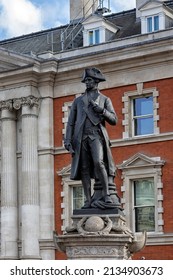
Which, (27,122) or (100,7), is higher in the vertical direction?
(100,7)

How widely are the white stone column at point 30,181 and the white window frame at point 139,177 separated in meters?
4.36

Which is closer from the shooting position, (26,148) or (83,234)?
(83,234)

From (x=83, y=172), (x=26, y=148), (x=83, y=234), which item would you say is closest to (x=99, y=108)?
(x=83, y=172)

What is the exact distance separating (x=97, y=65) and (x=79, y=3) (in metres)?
9.43

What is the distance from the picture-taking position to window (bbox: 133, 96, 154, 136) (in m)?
35.9

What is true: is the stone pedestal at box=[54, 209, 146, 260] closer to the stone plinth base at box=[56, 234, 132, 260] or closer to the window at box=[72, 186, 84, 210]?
the stone plinth base at box=[56, 234, 132, 260]

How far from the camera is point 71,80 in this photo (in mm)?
38312

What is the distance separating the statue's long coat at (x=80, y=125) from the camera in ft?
50.4

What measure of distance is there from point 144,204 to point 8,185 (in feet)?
22.5

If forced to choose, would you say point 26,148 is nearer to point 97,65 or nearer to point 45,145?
point 45,145

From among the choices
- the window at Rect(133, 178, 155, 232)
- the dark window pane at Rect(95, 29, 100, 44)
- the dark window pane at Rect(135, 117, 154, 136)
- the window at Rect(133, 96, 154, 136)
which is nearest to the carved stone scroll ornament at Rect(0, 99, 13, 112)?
the dark window pane at Rect(95, 29, 100, 44)

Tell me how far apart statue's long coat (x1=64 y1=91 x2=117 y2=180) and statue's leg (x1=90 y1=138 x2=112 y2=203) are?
222mm

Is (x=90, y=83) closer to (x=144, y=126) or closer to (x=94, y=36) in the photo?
(x=144, y=126)

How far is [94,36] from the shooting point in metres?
40.4
